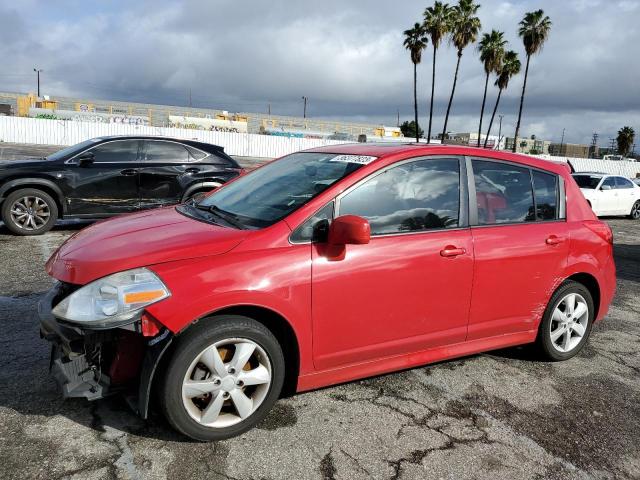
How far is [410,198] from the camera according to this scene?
3.39 metres

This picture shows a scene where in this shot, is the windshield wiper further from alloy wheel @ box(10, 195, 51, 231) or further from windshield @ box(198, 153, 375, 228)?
alloy wheel @ box(10, 195, 51, 231)

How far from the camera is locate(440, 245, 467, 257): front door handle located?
3.35 meters

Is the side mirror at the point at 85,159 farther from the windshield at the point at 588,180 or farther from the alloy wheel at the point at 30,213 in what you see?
the windshield at the point at 588,180

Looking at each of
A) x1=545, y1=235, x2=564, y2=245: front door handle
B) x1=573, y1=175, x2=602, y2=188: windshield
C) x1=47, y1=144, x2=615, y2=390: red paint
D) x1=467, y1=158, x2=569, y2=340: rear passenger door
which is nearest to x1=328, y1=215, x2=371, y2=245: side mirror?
x1=47, y1=144, x2=615, y2=390: red paint

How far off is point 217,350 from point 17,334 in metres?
2.25

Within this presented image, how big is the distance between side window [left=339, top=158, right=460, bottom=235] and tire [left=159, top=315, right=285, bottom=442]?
916 millimetres

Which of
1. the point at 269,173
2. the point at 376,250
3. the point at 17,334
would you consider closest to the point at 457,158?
the point at 376,250

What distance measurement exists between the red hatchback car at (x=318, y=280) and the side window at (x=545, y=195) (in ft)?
0.04

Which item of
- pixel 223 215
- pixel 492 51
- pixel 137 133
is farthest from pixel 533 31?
pixel 223 215

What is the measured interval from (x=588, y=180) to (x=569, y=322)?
1231cm

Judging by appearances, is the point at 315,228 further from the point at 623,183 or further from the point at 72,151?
the point at 623,183

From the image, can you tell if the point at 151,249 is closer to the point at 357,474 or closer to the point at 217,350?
the point at 217,350

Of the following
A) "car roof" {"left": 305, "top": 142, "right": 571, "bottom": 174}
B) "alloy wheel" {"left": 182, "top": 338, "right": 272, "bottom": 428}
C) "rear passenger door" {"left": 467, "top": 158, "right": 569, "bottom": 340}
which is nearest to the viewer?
"alloy wheel" {"left": 182, "top": 338, "right": 272, "bottom": 428}

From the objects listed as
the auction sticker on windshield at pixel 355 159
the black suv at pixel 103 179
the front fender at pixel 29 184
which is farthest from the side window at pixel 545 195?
the front fender at pixel 29 184
